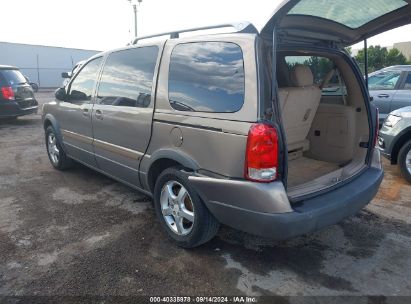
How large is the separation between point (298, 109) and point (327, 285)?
5.56 feet

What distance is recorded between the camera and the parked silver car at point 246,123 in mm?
2533

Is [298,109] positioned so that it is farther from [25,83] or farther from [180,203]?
[25,83]

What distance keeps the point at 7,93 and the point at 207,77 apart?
28.0 ft

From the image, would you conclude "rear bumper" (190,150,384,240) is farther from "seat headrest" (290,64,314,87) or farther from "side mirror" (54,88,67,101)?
"side mirror" (54,88,67,101)

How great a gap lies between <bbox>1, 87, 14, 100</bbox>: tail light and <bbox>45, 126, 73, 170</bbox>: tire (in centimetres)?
482

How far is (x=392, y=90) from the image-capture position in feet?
23.9

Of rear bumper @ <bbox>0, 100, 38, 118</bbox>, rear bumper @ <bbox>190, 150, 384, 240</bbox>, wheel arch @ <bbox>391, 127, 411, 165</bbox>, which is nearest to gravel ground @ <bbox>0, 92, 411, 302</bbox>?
rear bumper @ <bbox>190, 150, 384, 240</bbox>

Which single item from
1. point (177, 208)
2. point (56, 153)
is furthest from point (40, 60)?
point (177, 208)

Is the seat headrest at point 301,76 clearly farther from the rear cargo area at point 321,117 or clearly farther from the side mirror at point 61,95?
the side mirror at point 61,95

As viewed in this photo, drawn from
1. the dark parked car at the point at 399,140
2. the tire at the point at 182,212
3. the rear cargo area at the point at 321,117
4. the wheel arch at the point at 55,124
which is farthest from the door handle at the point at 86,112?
the dark parked car at the point at 399,140

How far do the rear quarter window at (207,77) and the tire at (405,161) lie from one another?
11.3 feet

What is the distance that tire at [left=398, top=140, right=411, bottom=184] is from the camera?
4906 mm

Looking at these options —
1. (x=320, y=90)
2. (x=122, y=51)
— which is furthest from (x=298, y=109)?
(x=122, y=51)

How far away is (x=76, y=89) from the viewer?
4746mm
